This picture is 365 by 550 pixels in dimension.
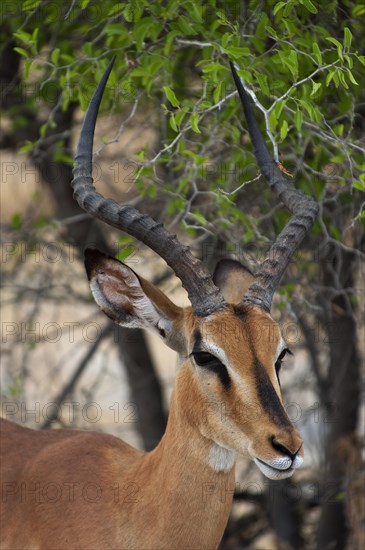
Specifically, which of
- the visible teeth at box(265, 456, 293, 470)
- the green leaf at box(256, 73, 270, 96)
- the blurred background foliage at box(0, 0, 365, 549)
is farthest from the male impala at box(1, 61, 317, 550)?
the blurred background foliage at box(0, 0, 365, 549)

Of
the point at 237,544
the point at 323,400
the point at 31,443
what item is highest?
the point at 31,443

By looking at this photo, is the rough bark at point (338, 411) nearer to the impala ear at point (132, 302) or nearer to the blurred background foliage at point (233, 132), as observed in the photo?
the blurred background foliage at point (233, 132)

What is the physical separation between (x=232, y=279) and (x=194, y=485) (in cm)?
129

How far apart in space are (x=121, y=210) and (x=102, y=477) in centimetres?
149

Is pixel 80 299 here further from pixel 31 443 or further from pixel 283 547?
pixel 31 443

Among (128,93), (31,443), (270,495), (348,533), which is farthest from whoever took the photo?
(270,495)

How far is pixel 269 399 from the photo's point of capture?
419cm

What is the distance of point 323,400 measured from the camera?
8.49 meters

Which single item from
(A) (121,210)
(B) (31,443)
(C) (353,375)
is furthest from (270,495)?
(A) (121,210)

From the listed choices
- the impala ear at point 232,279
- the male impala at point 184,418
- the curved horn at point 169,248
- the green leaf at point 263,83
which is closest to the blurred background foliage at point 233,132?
the green leaf at point 263,83

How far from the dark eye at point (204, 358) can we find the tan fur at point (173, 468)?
0.16ft

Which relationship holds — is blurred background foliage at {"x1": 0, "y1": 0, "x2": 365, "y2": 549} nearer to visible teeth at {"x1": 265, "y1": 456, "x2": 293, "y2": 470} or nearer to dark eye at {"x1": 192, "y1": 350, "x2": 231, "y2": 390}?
dark eye at {"x1": 192, "y1": 350, "x2": 231, "y2": 390}

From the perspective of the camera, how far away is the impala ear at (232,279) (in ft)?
17.2

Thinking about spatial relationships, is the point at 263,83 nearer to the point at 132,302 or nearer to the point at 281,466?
the point at 132,302
